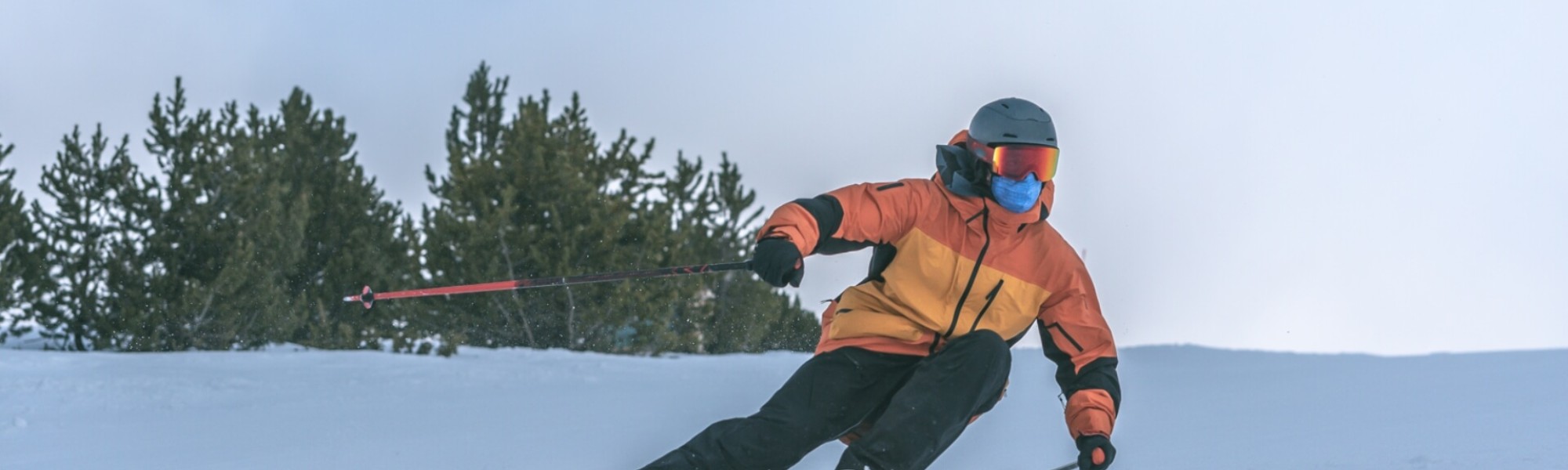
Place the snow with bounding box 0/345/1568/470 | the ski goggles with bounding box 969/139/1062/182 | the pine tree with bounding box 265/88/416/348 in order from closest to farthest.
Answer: the ski goggles with bounding box 969/139/1062/182, the snow with bounding box 0/345/1568/470, the pine tree with bounding box 265/88/416/348

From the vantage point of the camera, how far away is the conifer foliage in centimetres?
2248

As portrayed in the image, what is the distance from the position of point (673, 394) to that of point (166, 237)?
17.6m

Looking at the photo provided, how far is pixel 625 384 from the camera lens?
10.6m

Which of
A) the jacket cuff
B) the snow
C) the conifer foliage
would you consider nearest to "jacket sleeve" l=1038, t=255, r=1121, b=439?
the jacket cuff

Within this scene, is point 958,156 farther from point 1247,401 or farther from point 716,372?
point 716,372

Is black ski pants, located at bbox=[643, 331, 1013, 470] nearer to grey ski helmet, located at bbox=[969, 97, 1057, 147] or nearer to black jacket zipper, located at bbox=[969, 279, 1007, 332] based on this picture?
black jacket zipper, located at bbox=[969, 279, 1007, 332]

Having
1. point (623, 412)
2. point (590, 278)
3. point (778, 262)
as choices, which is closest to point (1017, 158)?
point (778, 262)

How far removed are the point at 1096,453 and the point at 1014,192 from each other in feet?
2.42

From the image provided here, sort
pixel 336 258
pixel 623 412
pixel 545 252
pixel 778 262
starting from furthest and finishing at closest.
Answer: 1. pixel 336 258
2. pixel 545 252
3. pixel 623 412
4. pixel 778 262

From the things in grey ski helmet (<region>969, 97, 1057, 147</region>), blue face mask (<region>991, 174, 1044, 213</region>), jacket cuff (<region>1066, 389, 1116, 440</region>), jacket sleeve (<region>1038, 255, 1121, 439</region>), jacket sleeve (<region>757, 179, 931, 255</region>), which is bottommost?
jacket cuff (<region>1066, 389, 1116, 440</region>)

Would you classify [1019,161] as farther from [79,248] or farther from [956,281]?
[79,248]

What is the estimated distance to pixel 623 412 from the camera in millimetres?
8250

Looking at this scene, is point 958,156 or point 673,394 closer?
point 958,156

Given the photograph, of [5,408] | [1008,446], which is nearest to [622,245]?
[5,408]
